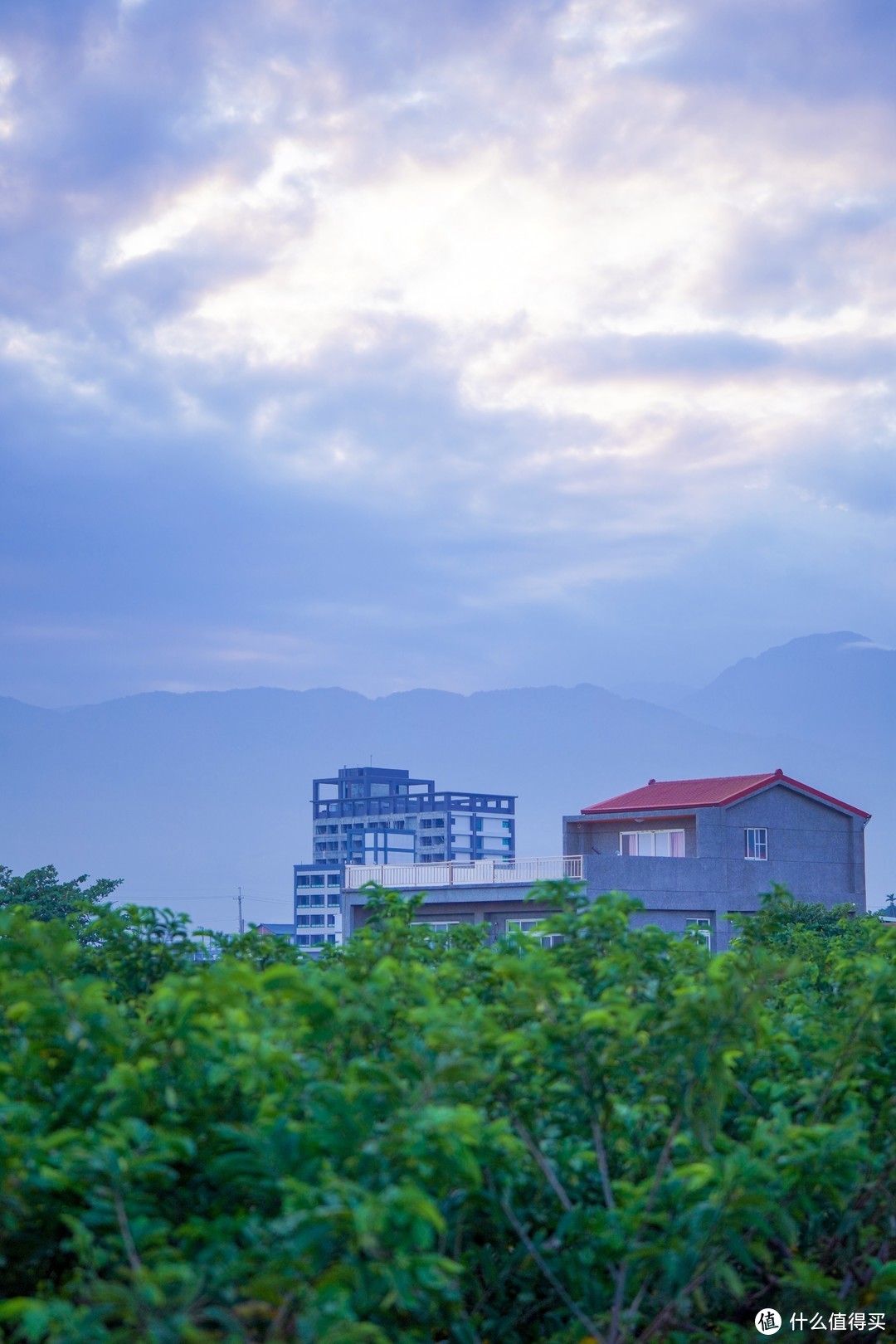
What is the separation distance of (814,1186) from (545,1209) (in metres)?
0.88

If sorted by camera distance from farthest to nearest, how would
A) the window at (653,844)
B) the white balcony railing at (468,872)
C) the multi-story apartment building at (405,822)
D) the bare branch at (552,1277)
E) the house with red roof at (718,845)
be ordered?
the multi-story apartment building at (405,822) → the window at (653,844) → the white balcony railing at (468,872) → the house with red roof at (718,845) → the bare branch at (552,1277)

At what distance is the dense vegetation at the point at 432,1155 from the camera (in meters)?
3.41

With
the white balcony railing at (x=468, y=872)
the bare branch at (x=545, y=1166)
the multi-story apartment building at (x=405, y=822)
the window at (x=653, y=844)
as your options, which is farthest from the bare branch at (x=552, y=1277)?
the multi-story apartment building at (x=405, y=822)

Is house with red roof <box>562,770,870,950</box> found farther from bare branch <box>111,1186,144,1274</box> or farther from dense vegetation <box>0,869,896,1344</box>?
bare branch <box>111,1186,144,1274</box>

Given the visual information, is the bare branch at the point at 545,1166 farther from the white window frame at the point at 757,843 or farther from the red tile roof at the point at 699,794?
the white window frame at the point at 757,843

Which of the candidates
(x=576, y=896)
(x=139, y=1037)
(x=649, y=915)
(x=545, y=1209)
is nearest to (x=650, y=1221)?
(x=545, y=1209)

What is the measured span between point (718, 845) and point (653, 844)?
8.58ft

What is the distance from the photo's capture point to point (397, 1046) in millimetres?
4258

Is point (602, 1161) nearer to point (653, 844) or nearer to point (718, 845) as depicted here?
point (718, 845)

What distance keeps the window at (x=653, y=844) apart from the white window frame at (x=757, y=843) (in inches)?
81.6

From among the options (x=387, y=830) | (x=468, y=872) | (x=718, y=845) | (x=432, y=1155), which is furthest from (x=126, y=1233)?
(x=387, y=830)

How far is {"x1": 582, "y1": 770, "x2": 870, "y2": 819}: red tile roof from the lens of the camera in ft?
152

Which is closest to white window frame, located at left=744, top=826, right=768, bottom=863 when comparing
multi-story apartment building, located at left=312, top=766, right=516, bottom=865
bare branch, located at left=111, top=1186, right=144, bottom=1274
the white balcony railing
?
the white balcony railing

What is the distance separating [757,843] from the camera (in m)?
46.4
